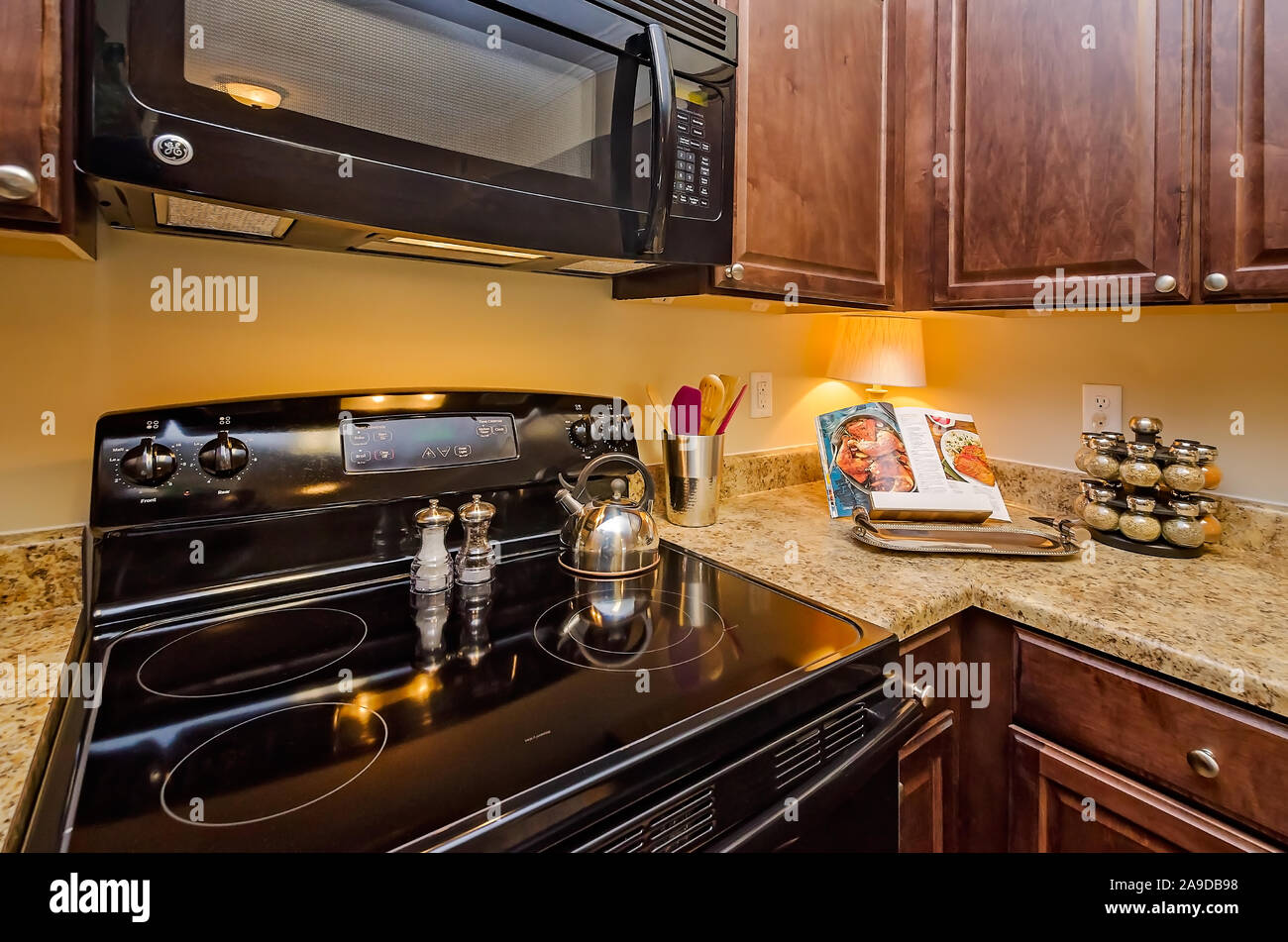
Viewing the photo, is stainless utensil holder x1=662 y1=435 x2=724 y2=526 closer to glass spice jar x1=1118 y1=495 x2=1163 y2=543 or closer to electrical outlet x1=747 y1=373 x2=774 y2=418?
electrical outlet x1=747 y1=373 x2=774 y2=418

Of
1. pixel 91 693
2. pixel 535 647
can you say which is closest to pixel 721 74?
pixel 535 647

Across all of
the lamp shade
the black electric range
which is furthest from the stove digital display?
the lamp shade

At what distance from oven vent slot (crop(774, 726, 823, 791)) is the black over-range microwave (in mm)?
671

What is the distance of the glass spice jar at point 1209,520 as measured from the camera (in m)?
1.15

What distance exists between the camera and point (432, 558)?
94cm

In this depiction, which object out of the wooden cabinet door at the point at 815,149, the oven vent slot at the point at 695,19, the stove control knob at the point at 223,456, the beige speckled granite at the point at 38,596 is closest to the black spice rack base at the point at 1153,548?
the wooden cabinet door at the point at 815,149

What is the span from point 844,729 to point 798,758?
0.09 meters

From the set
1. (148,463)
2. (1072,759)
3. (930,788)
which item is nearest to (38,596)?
(148,463)

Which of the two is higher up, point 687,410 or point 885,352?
point 885,352

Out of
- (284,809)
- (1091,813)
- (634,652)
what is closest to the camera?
(284,809)

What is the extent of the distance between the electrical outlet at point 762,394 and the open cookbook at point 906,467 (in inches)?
7.7

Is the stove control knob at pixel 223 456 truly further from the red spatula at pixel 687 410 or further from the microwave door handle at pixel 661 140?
the red spatula at pixel 687 410

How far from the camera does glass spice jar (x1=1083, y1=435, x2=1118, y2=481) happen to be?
1.23 meters

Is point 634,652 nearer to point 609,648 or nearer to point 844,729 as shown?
point 609,648
